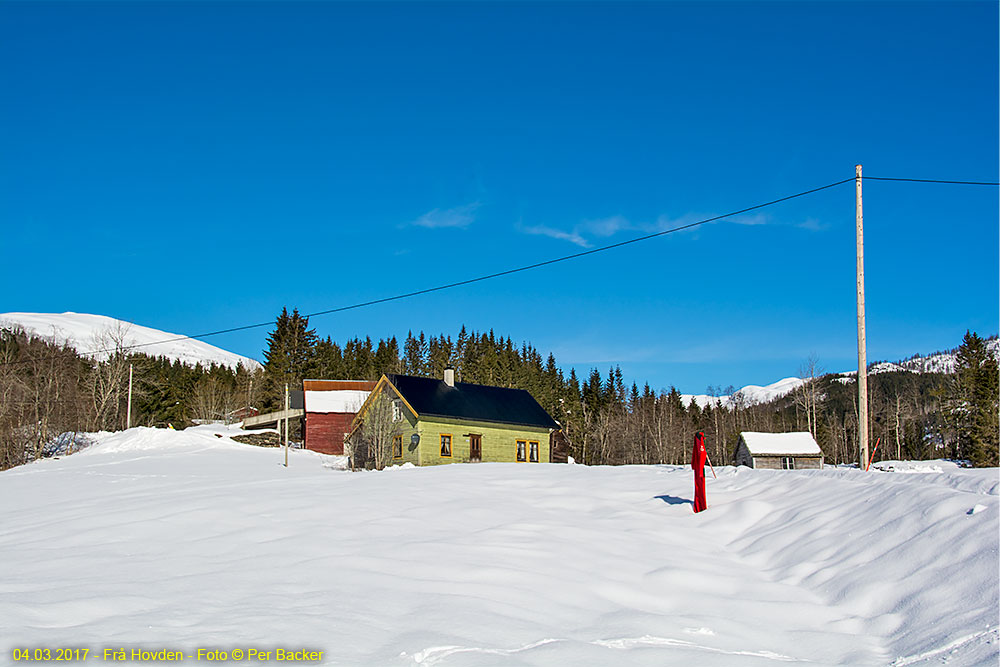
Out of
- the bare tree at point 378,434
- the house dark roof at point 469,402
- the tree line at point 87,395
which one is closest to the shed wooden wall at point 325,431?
the bare tree at point 378,434

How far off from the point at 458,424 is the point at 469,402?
246 cm

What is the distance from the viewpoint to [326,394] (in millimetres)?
57281

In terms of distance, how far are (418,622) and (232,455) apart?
43.0m

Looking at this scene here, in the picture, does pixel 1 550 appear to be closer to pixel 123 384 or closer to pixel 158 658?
pixel 158 658

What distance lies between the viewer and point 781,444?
53344 mm

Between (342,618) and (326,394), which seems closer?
(342,618)

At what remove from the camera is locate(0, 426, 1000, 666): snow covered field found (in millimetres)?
6980

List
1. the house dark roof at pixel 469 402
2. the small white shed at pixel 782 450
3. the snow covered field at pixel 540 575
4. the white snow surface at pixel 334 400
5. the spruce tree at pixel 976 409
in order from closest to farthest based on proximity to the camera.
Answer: the snow covered field at pixel 540 575, the house dark roof at pixel 469 402, the small white shed at pixel 782 450, the white snow surface at pixel 334 400, the spruce tree at pixel 976 409

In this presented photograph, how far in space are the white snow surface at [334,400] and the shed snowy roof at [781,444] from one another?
1104 inches

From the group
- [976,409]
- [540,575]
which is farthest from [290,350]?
[540,575]

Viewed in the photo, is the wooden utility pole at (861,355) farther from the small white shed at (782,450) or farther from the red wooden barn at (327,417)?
the red wooden barn at (327,417)

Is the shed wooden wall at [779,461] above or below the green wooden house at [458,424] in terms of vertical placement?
below

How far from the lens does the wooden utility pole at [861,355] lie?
17.8 metres

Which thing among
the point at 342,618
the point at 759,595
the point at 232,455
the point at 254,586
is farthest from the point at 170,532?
the point at 232,455
